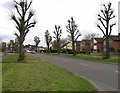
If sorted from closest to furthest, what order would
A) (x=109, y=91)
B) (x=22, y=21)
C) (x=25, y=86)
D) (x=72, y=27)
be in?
(x=25, y=86) → (x=109, y=91) → (x=22, y=21) → (x=72, y=27)

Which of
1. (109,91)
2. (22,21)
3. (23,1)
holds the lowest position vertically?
(109,91)

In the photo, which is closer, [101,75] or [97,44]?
[101,75]

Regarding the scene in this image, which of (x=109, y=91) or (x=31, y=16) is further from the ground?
(x=31, y=16)

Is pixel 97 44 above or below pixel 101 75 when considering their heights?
above

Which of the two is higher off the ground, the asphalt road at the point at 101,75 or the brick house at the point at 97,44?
the brick house at the point at 97,44

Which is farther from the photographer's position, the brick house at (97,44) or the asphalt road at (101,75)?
the brick house at (97,44)

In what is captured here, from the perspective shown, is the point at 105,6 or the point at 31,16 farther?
the point at 105,6

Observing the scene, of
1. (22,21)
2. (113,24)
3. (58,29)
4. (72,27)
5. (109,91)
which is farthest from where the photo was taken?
(58,29)

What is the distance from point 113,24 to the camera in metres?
55.6

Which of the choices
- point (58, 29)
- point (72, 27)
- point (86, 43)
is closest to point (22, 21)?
point (72, 27)

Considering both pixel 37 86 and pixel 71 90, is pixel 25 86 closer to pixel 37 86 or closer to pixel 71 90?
pixel 37 86

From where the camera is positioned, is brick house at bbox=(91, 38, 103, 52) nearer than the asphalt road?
No

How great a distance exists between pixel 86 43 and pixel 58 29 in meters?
51.8

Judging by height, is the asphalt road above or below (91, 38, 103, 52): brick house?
below
